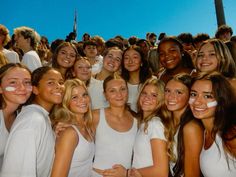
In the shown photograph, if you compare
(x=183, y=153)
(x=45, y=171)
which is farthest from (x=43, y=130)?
(x=183, y=153)

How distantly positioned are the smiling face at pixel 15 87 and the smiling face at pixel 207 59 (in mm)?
2624

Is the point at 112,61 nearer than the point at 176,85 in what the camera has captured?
No

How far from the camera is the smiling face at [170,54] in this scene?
517cm

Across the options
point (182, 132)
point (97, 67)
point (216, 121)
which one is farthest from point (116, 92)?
point (97, 67)

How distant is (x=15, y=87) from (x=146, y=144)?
1.78 meters

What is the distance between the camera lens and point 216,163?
2.87 meters

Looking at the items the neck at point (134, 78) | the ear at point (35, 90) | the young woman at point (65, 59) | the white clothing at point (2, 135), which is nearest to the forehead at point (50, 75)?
the ear at point (35, 90)

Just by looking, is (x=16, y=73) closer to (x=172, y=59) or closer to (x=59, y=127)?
(x=59, y=127)

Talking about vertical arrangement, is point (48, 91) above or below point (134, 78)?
below

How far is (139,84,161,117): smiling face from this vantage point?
3.84m

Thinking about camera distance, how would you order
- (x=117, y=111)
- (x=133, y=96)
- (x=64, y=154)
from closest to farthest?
(x=64, y=154) → (x=117, y=111) → (x=133, y=96)

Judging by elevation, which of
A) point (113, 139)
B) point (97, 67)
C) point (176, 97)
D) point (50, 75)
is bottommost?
point (113, 139)

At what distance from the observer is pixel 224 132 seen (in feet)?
9.75

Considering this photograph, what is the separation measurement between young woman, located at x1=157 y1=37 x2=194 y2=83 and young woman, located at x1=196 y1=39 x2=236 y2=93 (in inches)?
29.2
